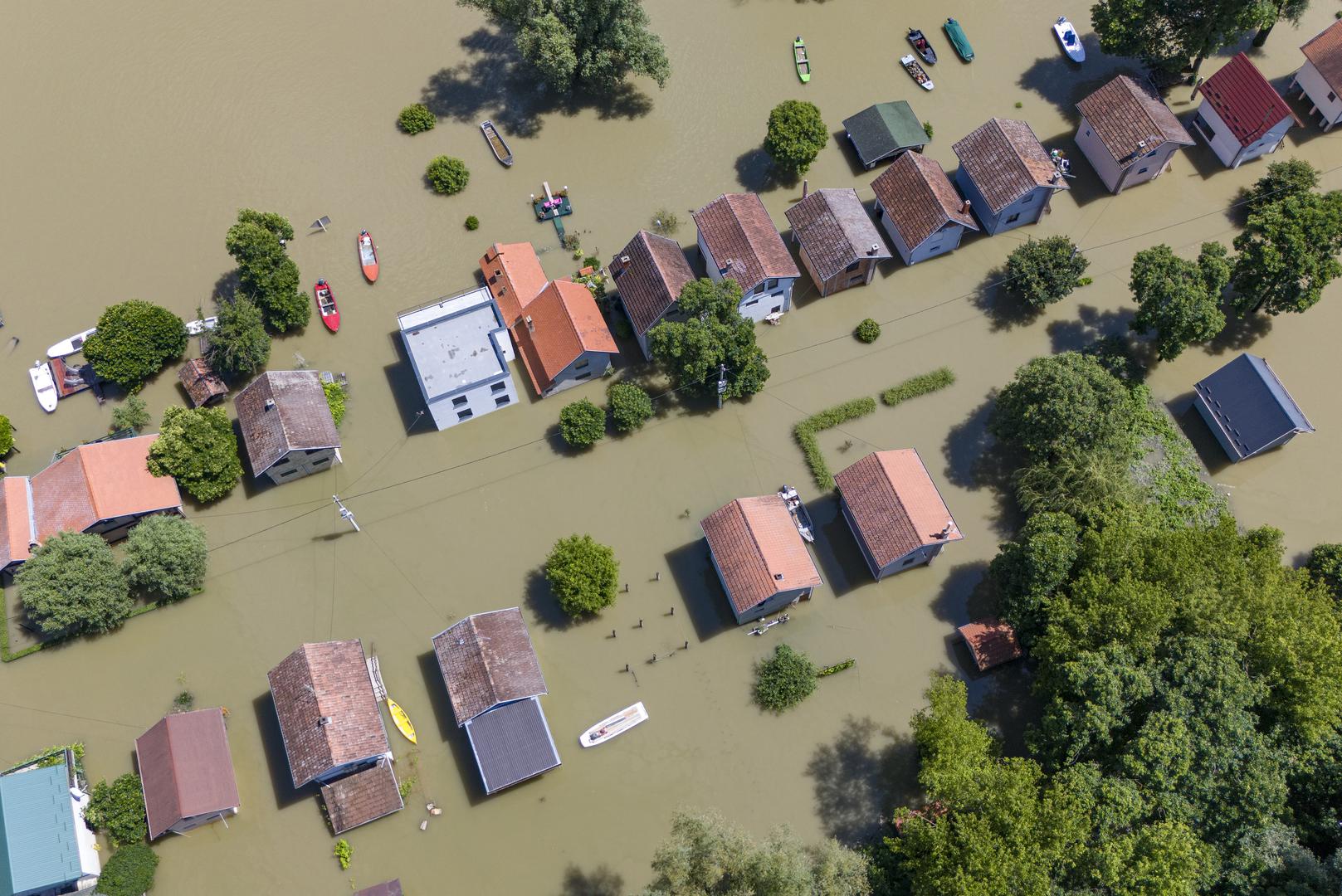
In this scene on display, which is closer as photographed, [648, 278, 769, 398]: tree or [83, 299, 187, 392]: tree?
[648, 278, 769, 398]: tree

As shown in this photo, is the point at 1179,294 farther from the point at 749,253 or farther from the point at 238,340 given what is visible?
the point at 238,340

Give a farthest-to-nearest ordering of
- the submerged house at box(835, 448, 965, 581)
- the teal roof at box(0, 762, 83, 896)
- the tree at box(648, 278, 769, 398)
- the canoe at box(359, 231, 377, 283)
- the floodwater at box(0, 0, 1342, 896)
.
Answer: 1. the canoe at box(359, 231, 377, 283)
2. the tree at box(648, 278, 769, 398)
3. the submerged house at box(835, 448, 965, 581)
4. the floodwater at box(0, 0, 1342, 896)
5. the teal roof at box(0, 762, 83, 896)

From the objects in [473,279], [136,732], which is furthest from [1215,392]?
[136,732]

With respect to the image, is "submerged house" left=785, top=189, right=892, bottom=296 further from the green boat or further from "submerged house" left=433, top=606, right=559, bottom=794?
"submerged house" left=433, top=606, right=559, bottom=794

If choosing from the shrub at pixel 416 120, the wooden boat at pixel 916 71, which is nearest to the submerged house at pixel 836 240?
the wooden boat at pixel 916 71

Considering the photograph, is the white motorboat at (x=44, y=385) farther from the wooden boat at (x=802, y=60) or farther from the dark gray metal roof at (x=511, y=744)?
the wooden boat at (x=802, y=60)

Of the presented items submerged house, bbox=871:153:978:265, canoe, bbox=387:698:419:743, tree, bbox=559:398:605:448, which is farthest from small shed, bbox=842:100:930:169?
canoe, bbox=387:698:419:743

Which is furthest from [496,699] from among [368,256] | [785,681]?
[368,256]
